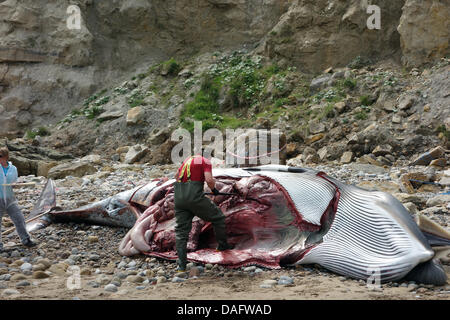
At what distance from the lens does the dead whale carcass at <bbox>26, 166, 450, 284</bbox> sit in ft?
14.0

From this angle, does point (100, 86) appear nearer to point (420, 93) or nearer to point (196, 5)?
point (196, 5)

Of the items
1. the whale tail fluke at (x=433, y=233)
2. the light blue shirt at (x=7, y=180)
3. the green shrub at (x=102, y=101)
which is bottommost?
the whale tail fluke at (x=433, y=233)

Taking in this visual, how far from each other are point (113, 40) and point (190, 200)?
20791 mm

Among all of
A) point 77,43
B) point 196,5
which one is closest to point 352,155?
point 196,5

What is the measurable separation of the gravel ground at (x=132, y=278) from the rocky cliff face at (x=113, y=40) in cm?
1348

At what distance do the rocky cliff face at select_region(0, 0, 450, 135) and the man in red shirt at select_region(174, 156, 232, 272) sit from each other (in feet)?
48.3

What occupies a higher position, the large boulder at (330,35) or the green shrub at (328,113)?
the large boulder at (330,35)

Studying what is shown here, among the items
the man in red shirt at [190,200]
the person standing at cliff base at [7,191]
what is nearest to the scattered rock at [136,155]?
the person standing at cliff base at [7,191]

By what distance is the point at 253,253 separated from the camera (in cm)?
515

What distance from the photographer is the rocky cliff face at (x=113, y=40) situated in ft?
63.5

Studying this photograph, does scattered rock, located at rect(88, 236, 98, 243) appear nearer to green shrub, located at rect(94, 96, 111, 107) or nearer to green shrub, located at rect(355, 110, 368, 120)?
green shrub, located at rect(355, 110, 368, 120)

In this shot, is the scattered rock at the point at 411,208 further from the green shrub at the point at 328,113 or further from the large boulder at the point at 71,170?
the large boulder at the point at 71,170

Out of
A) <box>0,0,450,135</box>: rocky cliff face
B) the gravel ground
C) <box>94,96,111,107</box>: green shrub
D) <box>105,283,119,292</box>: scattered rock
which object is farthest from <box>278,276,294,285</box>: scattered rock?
<box>94,96,111,107</box>: green shrub

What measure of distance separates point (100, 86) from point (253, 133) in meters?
15.0
